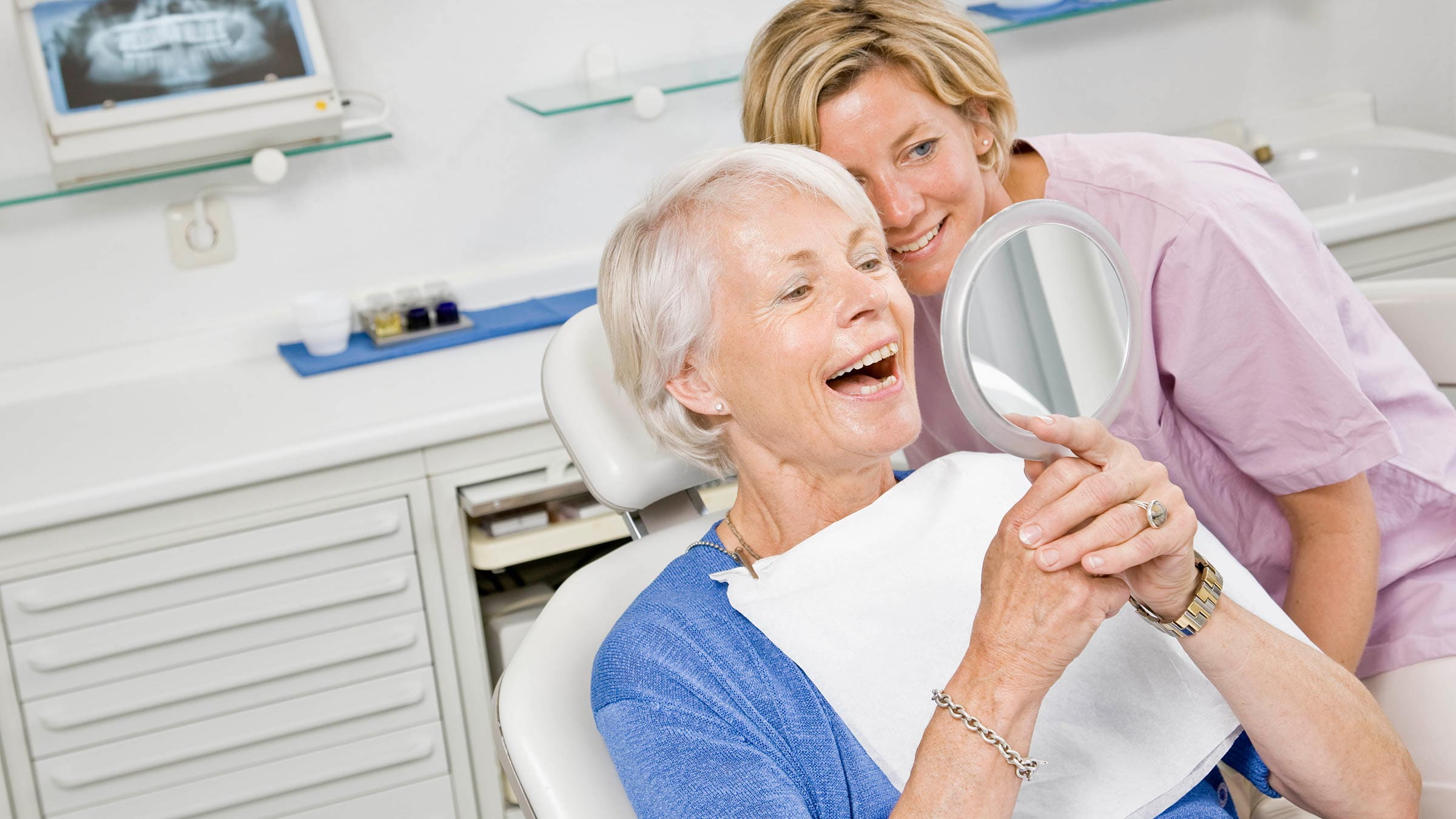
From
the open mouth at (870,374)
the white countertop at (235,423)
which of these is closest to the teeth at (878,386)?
the open mouth at (870,374)

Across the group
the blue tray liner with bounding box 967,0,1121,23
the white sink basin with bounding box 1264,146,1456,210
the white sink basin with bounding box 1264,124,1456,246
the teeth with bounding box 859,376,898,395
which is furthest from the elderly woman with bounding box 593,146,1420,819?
the white sink basin with bounding box 1264,146,1456,210

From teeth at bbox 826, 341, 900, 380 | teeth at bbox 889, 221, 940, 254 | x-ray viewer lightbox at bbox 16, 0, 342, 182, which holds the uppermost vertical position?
x-ray viewer lightbox at bbox 16, 0, 342, 182

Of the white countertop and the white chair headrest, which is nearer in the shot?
the white chair headrest

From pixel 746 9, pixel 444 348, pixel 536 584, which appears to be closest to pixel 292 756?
pixel 536 584

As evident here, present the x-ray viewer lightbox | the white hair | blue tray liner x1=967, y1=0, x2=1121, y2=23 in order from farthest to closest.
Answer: blue tray liner x1=967, y1=0, x2=1121, y2=23
the x-ray viewer lightbox
the white hair

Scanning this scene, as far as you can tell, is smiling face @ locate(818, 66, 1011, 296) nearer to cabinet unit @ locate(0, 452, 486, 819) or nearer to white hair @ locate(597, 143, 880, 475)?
white hair @ locate(597, 143, 880, 475)

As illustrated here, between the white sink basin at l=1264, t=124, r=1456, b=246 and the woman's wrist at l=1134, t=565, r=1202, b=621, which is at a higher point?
the woman's wrist at l=1134, t=565, r=1202, b=621

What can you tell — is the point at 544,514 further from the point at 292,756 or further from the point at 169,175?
the point at 169,175

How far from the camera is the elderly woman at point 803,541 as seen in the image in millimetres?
983

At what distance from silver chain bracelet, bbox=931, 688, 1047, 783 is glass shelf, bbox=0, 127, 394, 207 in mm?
1740

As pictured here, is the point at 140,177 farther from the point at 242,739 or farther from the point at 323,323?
the point at 242,739

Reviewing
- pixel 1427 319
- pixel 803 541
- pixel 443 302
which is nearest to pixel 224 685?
pixel 443 302

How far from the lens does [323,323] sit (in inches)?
93.9

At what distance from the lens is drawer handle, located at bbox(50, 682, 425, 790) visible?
6.61 feet
